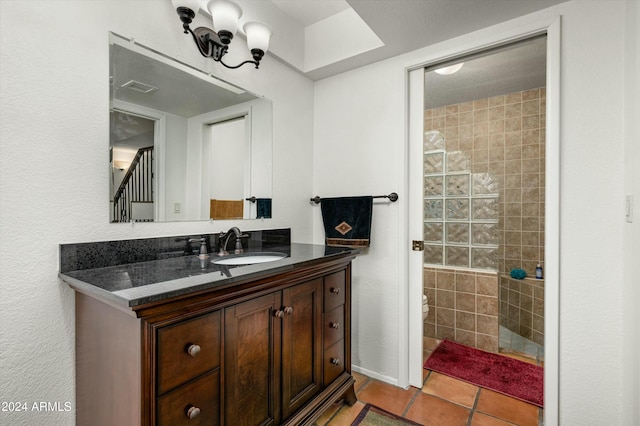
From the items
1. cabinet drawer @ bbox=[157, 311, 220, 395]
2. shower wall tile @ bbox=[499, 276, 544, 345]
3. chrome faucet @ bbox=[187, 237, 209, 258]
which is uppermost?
chrome faucet @ bbox=[187, 237, 209, 258]

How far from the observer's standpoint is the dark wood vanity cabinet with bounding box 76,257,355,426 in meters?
0.92

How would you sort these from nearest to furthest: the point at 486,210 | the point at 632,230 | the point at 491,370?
A: the point at 632,230 < the point at 491,370 < the point at 486,210

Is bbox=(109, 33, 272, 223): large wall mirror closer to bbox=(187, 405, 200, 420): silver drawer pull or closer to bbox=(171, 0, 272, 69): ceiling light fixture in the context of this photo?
bbox=(171, 0, 272, 69): ceiling light fixture

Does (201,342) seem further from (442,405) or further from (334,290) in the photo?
(442,405)

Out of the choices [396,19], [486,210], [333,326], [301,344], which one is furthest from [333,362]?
[486,210]

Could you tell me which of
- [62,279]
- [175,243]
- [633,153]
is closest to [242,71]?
[175,243]

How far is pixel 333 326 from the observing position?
1.68 m

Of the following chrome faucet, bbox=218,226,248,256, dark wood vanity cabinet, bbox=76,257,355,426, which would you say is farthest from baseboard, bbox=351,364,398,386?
chrome faucet, bbox=218,226,248,256

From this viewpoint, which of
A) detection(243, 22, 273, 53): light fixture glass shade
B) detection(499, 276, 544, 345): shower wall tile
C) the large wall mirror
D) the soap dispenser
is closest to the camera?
the large wall mirror

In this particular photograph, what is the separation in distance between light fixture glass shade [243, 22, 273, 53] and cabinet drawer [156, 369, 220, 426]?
1.55 meters

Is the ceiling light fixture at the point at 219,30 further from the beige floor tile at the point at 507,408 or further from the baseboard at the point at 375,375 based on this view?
the beige floor tile at the point at 507,408

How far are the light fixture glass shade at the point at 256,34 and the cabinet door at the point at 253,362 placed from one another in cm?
129

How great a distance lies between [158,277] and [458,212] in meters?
2.75

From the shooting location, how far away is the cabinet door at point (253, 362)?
1.14 meters
